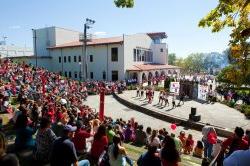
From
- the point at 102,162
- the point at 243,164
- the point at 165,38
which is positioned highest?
the point at 165,38

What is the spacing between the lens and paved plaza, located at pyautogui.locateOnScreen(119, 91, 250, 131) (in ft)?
75.5

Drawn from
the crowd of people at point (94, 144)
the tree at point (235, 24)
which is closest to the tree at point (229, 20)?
the tree at point (235, 24)

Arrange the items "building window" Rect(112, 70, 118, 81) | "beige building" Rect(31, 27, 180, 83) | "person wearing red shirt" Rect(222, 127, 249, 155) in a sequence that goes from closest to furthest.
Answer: "person wearing red shirt" Rect(222, 127, 249, 155), "beige building" Rect(31, 27, 180, 83), "building window" Rect(112, 70, 118, 81)

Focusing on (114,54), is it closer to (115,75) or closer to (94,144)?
(115,75)

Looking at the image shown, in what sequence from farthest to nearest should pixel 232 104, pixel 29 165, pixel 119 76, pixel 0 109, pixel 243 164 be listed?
1. pixel 119 76
2. pixel 232 104
3. pixel 0 109
4. pixel 29 165
5. pixel 243 164

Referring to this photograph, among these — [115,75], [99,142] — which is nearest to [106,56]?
[115,75]

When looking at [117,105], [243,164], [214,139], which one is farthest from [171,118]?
[243,164]

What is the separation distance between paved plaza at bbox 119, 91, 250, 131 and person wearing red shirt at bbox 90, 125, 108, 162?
1518 cm

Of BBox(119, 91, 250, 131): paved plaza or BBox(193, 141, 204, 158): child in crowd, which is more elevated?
BBox(193, 141, 204, 158): child in crowd

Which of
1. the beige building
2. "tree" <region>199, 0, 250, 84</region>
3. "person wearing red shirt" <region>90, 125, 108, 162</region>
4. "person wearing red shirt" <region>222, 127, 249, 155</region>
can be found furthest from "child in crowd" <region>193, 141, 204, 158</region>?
the beige building

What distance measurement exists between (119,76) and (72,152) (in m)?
44.2

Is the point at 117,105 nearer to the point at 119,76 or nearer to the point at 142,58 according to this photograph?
the point at 119,76

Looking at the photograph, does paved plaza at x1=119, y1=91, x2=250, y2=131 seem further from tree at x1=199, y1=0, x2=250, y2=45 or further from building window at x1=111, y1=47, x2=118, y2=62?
building window at x1=111, y1=47, x2=118, y2=62

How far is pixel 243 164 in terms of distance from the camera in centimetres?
267
